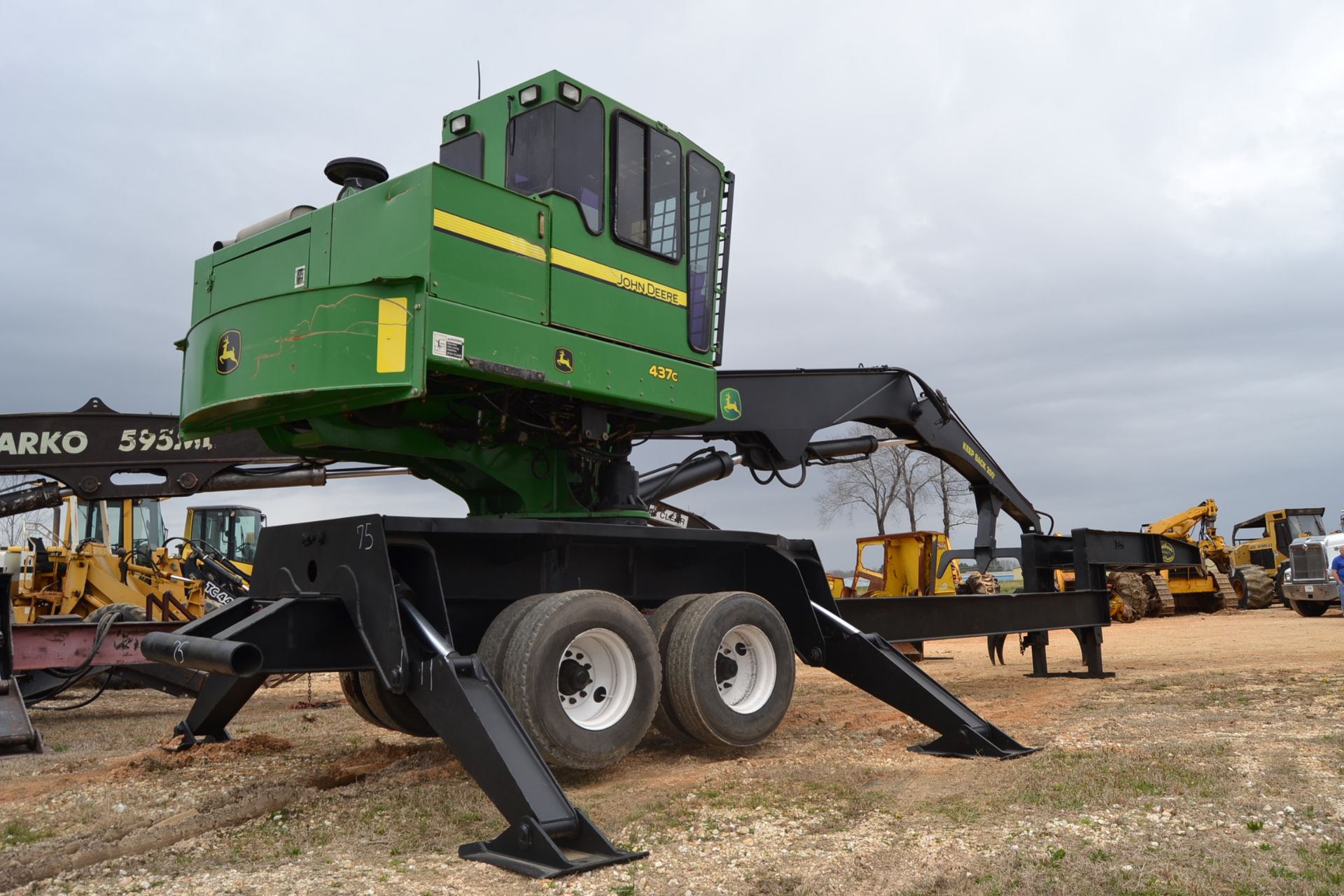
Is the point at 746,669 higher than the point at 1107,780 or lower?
higher

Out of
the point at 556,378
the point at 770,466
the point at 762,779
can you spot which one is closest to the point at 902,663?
the point at 762,779

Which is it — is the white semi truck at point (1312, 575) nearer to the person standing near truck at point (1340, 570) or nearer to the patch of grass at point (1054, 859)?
the person standing near truck at point (1340, 570)

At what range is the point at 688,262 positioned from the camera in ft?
24.9

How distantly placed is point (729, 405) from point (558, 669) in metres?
3.23

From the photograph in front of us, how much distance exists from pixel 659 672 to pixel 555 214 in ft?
9.12

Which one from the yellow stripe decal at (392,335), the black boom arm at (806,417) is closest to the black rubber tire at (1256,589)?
the black boom arm at (806,417)

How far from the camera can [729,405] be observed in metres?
8.40

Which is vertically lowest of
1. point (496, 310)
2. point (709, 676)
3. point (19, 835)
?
point (19, 835)

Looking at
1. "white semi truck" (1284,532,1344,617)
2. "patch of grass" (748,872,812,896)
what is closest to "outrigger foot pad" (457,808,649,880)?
"patch of grass" (748,872,812,896)

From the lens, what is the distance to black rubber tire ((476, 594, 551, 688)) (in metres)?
5.71

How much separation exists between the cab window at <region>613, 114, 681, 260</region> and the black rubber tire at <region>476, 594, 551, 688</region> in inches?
97.8

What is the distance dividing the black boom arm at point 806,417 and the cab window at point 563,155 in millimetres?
2082

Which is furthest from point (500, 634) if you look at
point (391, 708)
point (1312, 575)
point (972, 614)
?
point (1312, 575)

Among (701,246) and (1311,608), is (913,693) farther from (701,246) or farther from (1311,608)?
(1311,608)
